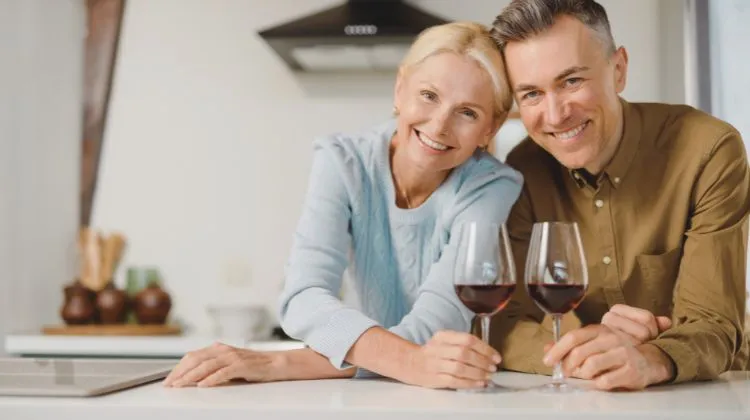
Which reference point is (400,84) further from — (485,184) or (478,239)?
(478,239)

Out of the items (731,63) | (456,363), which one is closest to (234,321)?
(731,63)

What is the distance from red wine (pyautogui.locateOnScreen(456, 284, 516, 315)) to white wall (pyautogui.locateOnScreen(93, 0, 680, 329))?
2.62 meters

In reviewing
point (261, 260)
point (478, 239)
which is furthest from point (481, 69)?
point (261, 260)

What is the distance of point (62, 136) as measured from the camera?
3914 millimetres

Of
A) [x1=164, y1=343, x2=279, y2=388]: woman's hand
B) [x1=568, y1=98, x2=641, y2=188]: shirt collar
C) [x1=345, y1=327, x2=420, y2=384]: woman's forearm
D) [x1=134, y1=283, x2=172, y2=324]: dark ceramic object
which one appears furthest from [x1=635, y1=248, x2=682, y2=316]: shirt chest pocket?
[x1=134, y1=283, x2=172, y2=324]: dark ceramic object

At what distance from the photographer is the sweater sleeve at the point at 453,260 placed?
4.94 ft

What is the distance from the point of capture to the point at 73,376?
1365 mm

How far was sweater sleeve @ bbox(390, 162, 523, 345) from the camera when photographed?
1506 millimetres

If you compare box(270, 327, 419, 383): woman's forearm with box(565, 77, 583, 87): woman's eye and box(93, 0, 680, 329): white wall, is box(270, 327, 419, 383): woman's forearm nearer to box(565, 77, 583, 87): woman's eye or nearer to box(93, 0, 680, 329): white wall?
box(565, 77, 583, 87): woman's eye

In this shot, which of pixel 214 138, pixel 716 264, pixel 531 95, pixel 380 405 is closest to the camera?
pixel 380 405

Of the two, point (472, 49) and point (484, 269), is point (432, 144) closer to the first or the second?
point (472, 49)

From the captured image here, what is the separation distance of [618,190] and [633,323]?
41 centimetres

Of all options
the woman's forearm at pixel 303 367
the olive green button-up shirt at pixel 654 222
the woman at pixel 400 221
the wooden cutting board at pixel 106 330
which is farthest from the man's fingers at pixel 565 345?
the wooden cutting board at pixel 106 330

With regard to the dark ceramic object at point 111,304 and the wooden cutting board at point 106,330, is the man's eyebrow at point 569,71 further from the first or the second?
the dark ceramic object at point 111,304
